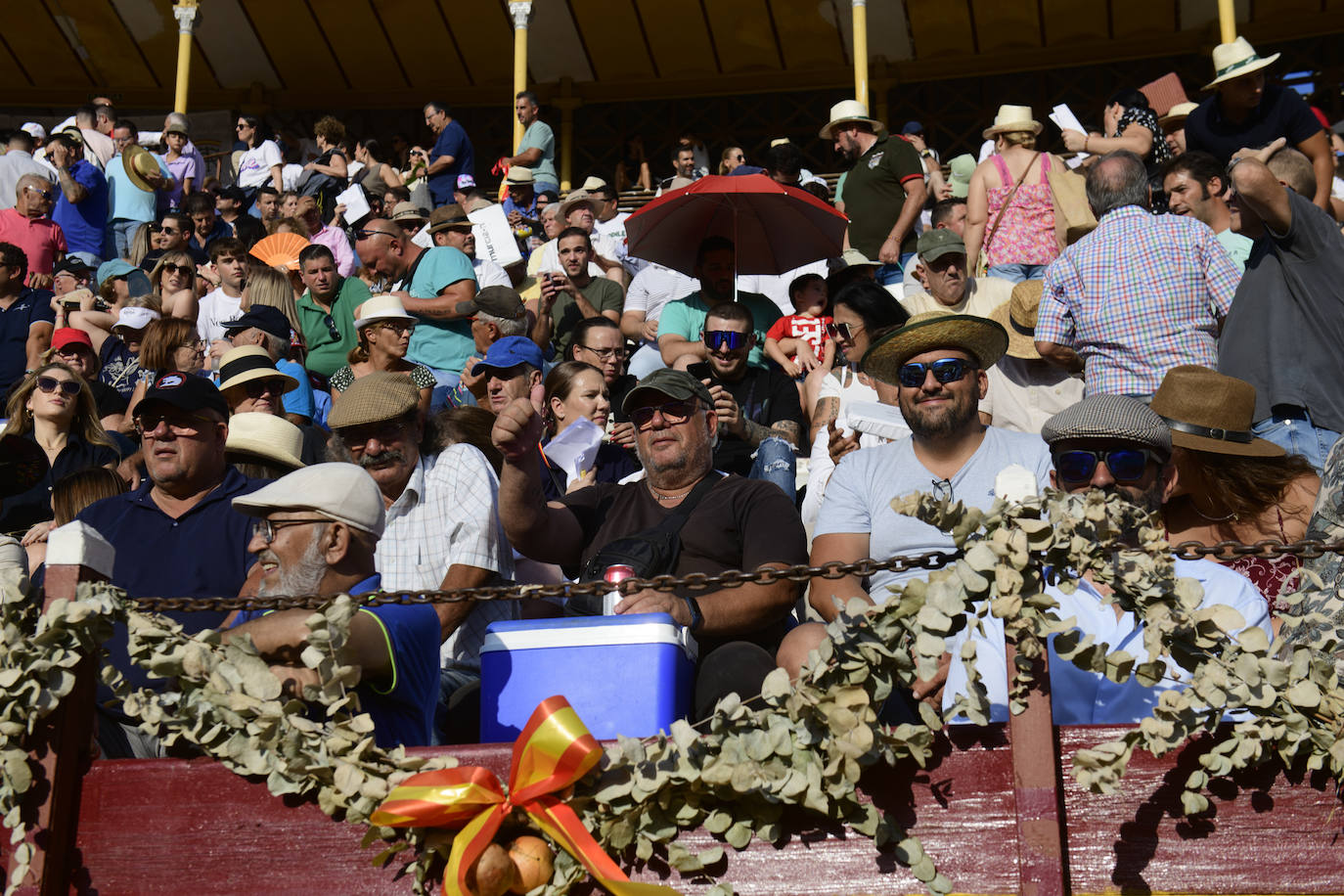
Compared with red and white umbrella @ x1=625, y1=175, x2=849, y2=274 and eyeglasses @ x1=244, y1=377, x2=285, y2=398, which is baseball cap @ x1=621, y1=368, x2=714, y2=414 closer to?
eyeglasses @ x1=244, y1=377, x2=285, y2=398

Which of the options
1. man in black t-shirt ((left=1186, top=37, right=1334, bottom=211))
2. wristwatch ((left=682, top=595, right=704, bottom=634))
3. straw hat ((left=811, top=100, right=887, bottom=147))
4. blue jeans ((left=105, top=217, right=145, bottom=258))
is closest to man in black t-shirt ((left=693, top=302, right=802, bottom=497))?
wristwatch ((left=682, top=595, right=704, bottom=634))

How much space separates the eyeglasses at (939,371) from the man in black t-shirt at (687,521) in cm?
58

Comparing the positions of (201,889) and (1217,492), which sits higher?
(1217,492)

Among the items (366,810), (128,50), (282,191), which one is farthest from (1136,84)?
(366,810)

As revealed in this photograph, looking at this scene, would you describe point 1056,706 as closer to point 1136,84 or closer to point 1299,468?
point 1299,468

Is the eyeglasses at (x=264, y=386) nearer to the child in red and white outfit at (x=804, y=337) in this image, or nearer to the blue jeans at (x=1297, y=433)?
the child in red and white outfit at (x=804, y=337)

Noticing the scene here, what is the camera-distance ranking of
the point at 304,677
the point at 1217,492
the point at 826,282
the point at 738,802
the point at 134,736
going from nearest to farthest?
the point at 738,802, the point at 304,677, the point at 134,736, the point at 1217,492, the point at 826,282

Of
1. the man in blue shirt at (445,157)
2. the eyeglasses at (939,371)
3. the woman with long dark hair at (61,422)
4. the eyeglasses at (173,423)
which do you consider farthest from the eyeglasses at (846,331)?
the man in blue shirt at (445,157)

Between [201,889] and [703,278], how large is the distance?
536 centimetres

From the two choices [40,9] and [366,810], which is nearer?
[366,810]

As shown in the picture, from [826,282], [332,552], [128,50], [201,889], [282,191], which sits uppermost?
[128,50]

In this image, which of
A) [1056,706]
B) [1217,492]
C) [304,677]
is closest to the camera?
[304,677]

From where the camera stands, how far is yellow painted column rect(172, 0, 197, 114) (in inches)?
634

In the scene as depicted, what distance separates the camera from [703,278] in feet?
25.5
